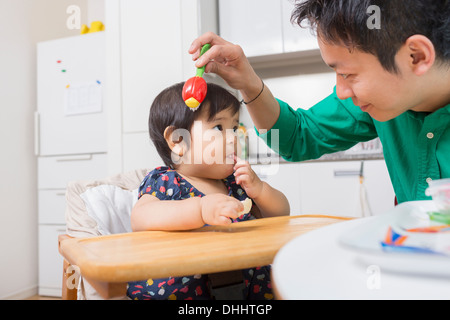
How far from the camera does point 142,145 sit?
231 cm

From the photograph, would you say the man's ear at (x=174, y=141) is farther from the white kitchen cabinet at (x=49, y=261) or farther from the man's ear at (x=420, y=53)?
the white kitchen cabinet at (x=49, y=261)

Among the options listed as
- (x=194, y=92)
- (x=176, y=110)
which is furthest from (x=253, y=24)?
(x=194, y=92)

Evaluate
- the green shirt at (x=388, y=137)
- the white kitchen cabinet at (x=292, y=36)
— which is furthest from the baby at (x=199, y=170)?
the white kitchen cabinet at (x=292, y=36)

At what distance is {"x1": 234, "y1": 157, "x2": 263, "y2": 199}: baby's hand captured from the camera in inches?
33.8

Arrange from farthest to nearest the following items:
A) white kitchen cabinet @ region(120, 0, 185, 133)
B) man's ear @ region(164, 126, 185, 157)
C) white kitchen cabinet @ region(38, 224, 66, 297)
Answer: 1. white kitchen cabinet @ region(38, 224, 66, 297)
2. white kitchen cabinet @ region(120, 0, 185, 133)
3. man's ear @ region(164, 126, 185, 157)

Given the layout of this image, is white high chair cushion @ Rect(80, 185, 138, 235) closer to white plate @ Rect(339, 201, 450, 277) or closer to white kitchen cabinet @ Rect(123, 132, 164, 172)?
white plate @ Rect(339, 201, 450, 277)

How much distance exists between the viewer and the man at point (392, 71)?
66 centimetres

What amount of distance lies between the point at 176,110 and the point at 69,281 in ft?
1.49

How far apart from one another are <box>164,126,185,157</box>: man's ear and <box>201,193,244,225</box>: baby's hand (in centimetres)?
32

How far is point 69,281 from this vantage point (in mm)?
830

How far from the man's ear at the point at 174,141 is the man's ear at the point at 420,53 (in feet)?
1.72

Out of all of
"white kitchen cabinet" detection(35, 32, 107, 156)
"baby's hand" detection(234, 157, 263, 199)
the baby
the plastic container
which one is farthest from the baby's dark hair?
"white kitchen cabinet" detection(35, 32, 107, 156)
